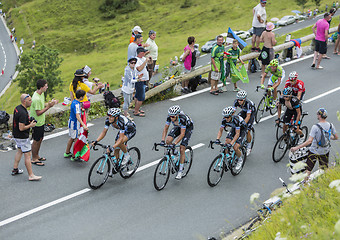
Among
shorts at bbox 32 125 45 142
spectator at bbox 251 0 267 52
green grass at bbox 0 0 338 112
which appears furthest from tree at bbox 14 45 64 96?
shorts at bbox 32 125 45 142

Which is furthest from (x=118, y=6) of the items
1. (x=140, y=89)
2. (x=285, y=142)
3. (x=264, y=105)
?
(x=285, y=142)

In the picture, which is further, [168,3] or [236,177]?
[168,3]

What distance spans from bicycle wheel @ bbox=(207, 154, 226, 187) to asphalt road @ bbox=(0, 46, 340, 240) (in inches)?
7.0

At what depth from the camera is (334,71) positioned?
1831 cm

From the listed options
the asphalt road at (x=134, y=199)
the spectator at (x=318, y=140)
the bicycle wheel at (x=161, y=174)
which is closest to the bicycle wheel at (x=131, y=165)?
the asphalt road at (x=134, y=199)

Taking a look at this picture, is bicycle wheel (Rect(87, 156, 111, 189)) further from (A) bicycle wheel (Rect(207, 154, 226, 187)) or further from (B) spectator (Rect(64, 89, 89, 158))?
(A) bicycle wheel (Rect(207, 154, 226, 187))

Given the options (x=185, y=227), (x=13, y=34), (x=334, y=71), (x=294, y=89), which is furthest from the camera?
(x=13, y=34)

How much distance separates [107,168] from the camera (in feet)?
32.7

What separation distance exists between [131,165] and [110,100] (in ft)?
13.2

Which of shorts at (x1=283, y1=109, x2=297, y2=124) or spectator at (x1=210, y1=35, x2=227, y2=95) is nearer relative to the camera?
shorts at (x1=283, y1=109, x2=297, y2=124)

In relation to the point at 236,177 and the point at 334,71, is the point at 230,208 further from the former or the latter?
the point at 334,71

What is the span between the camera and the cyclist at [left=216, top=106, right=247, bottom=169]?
10031mm

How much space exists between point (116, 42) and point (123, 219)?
71996mm

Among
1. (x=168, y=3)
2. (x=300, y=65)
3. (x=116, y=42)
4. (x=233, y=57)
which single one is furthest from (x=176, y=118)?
(x=168, y=3)
